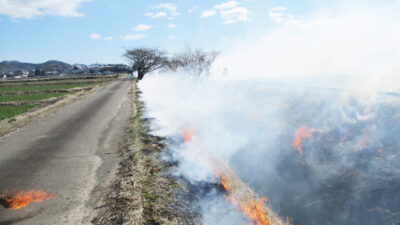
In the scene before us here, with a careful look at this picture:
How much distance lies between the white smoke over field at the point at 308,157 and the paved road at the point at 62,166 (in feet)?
6.49

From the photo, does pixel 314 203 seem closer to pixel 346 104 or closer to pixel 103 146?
pixel 103 146

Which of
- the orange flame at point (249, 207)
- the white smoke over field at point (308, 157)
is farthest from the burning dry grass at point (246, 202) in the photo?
the white smoke over field at point (308, 157)

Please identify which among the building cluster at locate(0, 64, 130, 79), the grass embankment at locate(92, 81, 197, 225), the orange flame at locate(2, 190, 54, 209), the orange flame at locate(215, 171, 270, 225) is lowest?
the orange flame at locate(215, 171, 270, 225)

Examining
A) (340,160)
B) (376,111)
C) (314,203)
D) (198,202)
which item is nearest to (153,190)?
(198,202)

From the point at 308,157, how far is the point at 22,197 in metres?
9.36

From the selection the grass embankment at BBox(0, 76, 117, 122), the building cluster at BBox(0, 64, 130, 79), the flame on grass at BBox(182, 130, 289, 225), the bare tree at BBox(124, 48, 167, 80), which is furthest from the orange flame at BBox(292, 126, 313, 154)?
the building cluster at BBox(0, 64, 130, 79)

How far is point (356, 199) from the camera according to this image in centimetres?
752

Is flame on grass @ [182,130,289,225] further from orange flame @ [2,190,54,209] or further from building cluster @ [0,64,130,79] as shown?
building cluster @ [0,64,130,79]

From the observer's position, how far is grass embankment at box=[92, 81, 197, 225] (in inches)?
182

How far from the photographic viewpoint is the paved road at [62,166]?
4.88m

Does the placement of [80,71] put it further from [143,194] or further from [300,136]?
[143,194]

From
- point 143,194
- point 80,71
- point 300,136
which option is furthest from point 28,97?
point 80,71

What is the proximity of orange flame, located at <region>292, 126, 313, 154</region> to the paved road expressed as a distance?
293 inches

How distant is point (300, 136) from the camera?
1215 cm
